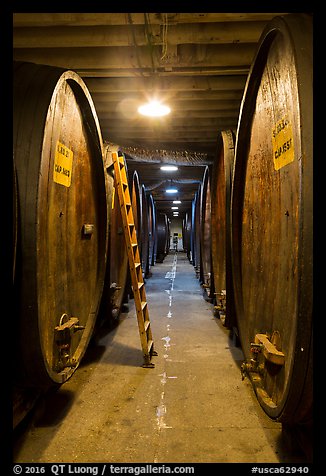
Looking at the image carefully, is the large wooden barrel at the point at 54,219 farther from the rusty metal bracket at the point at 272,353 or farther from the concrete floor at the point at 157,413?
the rusty metal bracket at the point at 272,353

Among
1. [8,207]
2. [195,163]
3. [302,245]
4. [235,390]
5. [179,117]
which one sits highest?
[179,117]

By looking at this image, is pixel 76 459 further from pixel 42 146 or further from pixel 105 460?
pixel 42 146

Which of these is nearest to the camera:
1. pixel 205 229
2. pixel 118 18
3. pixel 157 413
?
pixel 157 413

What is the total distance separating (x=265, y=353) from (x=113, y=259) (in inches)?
115

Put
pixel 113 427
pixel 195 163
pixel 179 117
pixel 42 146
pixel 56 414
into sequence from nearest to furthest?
pixel 42 146 → pixel 113 427 → pixel 56 414 → pixel 179 117 → pixel 195 163

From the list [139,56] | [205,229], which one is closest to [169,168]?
[205,229]

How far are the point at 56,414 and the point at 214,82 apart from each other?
374cm

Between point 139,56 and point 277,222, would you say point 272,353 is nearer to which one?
point 277,222

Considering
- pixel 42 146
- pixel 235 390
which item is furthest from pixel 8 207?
pixel 235 390

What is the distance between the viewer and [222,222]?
4.60 m

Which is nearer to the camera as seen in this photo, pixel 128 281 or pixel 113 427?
pixel 113 427

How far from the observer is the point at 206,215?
661 centimetres

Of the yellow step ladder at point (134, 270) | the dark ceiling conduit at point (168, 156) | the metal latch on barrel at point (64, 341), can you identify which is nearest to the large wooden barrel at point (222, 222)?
the yellow step ladder at point (134, 270)

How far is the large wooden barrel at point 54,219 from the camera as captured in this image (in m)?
1.90
